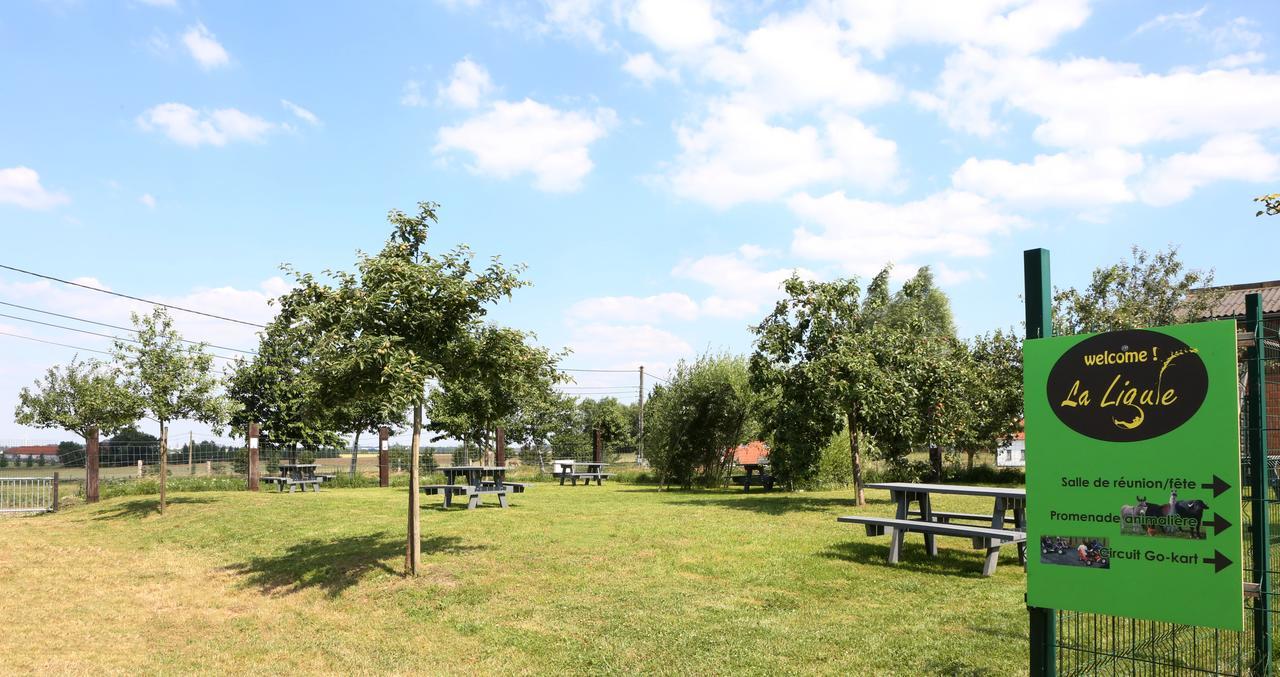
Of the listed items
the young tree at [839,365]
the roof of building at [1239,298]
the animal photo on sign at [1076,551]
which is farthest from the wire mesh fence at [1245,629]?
the roof of building at [1239,298]

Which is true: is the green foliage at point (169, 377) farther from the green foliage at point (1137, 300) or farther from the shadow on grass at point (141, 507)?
the green foliage at point (1137, 300)

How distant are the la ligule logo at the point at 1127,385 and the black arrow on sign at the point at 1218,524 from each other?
1.38 ft

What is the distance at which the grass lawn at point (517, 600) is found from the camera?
6555mm

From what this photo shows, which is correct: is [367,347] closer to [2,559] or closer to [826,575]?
[826,575]

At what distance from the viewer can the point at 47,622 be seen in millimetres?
8859

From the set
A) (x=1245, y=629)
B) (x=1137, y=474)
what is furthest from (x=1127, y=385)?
(x=1245, y=629)

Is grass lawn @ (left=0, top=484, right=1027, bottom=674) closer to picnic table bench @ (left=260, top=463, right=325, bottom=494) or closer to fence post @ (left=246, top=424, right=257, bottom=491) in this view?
picnic table bench @ (left=260, top=463, right=325, bottom=494)

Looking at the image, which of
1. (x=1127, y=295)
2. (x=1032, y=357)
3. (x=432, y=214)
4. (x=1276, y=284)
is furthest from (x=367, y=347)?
(x=1276, y=284)

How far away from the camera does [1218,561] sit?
140 inches

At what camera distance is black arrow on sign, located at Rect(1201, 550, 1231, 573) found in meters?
3.54

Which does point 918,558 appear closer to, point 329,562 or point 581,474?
point 329,562

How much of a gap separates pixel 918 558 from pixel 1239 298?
1403 inches

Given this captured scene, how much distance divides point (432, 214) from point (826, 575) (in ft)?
22.2

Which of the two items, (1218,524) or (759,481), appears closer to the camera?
(1218,524)
